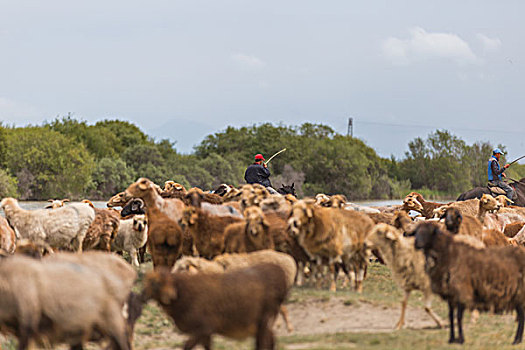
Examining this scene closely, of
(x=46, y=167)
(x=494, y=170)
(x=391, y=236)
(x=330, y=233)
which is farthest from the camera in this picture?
(x=46, y=167)

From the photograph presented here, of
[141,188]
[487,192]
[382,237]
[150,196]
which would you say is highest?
[487,192]

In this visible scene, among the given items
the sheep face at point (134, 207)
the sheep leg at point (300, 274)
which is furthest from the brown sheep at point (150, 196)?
the sheep face at point (134, 207)

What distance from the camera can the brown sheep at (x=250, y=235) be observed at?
11570 millimetres

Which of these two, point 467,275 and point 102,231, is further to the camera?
point 102,231

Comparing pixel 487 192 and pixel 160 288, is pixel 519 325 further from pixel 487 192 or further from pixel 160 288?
pixel 487 192

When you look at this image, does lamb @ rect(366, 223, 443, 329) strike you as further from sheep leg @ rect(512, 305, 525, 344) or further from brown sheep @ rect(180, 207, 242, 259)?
brown sheep @ rect(180, 207, 242, 259)

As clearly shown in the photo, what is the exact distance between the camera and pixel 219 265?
31.6 feet

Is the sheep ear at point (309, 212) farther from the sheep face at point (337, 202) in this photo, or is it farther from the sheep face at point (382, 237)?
the sheep face at point (337, 202)

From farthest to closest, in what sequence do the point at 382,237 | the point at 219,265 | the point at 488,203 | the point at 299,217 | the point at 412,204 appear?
the point at 412,204 < the point at 488,203 < the point at 299,217 < the point at 382,237 < the point at 219,265

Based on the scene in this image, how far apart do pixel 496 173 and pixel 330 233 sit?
501 inches

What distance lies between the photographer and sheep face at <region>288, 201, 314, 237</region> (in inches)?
462

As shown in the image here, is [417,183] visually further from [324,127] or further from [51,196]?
[51,196]

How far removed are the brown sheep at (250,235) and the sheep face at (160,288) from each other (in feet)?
14.0

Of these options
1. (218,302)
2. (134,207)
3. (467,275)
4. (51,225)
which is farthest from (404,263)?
(134,207)
